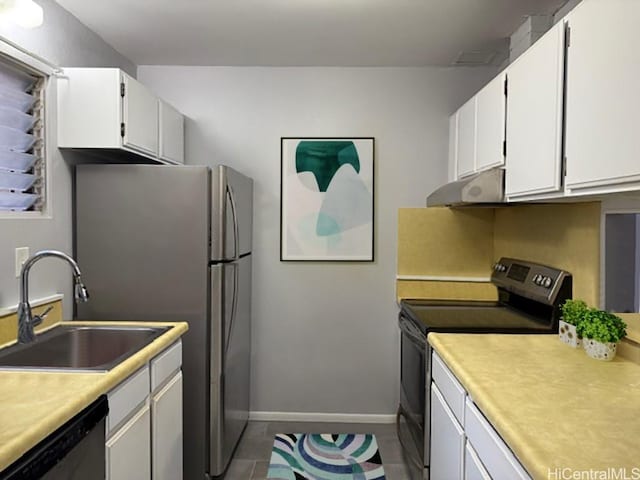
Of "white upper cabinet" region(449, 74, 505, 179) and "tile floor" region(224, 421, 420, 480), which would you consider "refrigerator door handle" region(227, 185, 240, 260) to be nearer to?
"tile floor" region(224, 421, 420, 480)

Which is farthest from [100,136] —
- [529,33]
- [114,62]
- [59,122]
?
[529,33]

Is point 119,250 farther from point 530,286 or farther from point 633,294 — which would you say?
point 633,294

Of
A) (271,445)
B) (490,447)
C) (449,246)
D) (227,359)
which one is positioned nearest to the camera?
(490,447)

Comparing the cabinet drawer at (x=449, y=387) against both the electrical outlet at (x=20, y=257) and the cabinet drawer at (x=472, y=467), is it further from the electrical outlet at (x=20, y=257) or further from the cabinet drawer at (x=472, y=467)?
the electrical outlet at (x=20, y=257)

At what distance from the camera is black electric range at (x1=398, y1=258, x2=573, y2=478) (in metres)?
2.22

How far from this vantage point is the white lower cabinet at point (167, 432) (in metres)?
1.90

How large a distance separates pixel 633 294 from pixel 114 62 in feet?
10.1

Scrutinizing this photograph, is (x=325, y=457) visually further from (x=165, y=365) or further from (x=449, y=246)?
(x=449, y=246)

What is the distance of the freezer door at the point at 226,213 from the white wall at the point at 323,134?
0.56 meters

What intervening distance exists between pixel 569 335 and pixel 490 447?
84cm

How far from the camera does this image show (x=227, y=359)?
262cm

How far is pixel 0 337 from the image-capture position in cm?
187

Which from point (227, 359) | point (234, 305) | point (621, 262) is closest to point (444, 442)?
point (621, 262)

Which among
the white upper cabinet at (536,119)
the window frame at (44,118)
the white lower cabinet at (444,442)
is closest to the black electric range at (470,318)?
the white lower cabinet at (444,442)
